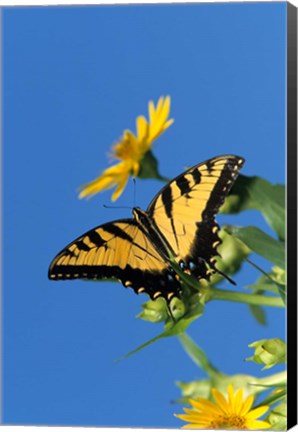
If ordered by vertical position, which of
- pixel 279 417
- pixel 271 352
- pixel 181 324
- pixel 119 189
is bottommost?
pixel 279 417

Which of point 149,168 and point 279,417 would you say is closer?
point 279,417

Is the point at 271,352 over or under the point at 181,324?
under

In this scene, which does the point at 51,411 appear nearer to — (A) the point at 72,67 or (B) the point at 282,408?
(B) the point at 282,408

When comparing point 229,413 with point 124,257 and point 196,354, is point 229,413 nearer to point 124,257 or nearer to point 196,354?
point 196,354

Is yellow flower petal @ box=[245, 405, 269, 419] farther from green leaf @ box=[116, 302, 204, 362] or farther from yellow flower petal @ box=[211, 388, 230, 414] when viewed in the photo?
green leaf @ box=[116, 302, 204, 362]

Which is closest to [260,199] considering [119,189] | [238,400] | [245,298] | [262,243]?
[262,243]
